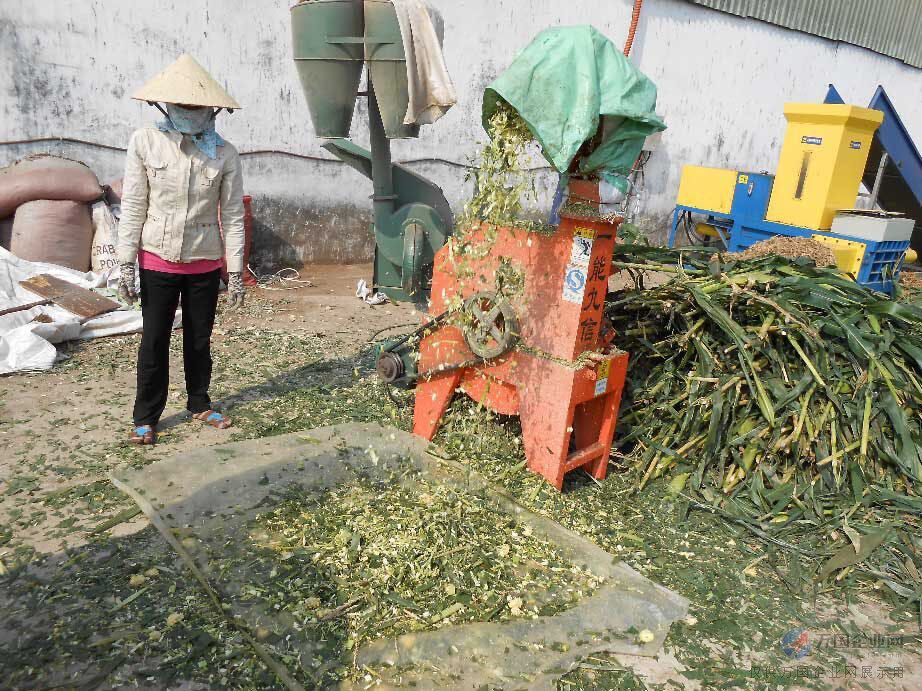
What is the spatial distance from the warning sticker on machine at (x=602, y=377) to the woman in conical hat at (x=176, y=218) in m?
2.05

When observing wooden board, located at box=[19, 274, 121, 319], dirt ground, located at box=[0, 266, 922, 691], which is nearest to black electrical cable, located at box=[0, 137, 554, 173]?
wooden board, located at box=[19, 274, 121, 319]

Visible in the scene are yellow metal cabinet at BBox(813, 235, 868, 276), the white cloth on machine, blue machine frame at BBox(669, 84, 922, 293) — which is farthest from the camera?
blue machine frame at BBox(669, 84, 922, 293)

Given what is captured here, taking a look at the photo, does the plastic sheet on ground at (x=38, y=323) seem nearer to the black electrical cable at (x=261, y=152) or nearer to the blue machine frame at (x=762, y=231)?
the black electrical cable at (x=261, y=152)

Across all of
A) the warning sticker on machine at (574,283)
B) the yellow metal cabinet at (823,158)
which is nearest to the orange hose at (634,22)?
the yellow metal cabinet at (823,158)

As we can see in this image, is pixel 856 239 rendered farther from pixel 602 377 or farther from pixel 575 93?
pixel 575 93

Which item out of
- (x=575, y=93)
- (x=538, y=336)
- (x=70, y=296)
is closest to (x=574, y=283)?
(x=538, y=336)

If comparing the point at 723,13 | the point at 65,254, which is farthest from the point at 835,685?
the point at 723,13

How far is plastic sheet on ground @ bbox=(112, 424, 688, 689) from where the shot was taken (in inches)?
89.1

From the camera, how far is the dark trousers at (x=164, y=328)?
364cm

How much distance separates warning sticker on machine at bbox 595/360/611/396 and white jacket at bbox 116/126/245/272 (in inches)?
84.5

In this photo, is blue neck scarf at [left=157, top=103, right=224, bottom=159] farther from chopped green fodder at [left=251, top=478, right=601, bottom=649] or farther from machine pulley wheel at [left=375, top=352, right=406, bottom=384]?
chopped green fodder at [left=251, top=478, right=601, bottom=649]

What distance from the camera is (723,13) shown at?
10.3 meters

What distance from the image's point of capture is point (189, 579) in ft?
8.43

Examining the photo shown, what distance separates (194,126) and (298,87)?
4.25 metres
